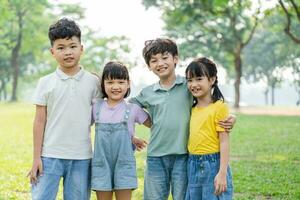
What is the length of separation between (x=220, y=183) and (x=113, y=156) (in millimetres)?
840

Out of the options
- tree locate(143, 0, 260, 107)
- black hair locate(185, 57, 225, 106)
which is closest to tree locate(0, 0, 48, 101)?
tree locate(143, 0, 260, 107)

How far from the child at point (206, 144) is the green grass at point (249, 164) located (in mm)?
2220

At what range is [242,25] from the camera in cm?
3169

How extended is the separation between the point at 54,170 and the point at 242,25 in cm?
2900

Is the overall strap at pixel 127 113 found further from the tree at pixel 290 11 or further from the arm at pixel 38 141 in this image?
the tree at pixel 290 11

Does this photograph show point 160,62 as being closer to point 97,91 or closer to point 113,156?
point 97,91

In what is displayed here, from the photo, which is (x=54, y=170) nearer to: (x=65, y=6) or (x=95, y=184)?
(x=95, y=184)

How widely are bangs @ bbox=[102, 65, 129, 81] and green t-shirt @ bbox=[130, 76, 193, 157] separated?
12.0 inches

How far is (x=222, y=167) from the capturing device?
3854 mm

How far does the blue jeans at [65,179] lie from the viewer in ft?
12.7

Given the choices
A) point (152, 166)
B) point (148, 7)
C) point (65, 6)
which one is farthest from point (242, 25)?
point (152, 166)

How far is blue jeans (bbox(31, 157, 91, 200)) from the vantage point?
3.88 meters

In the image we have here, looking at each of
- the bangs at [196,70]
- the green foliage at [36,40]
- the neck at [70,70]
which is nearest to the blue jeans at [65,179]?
the neck at [70,70]

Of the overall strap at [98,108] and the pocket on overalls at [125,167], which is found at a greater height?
the overall strap at [98,108]
